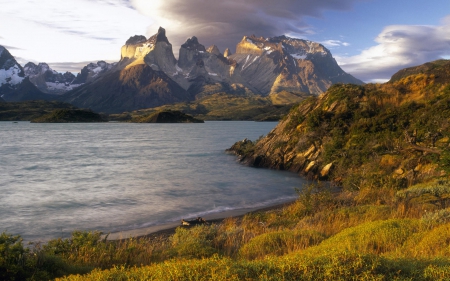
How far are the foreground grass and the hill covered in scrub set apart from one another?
10.0 metres

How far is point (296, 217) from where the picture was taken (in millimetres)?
18047

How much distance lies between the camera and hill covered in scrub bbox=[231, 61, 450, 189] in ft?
91.4

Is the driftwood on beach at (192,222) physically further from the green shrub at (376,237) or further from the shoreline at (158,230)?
the green shrub at (376,237)

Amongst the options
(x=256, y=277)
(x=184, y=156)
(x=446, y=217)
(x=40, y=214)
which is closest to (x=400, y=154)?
(x=446, y=217)

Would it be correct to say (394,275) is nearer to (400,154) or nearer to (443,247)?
(443,247)

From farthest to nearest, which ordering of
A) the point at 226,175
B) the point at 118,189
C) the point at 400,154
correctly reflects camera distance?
1. the point at 226,175
2. the point at 118,189
3. the point at 400,154

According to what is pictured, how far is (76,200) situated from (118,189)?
17.1ft

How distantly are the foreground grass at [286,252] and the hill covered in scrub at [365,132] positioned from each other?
10.0m

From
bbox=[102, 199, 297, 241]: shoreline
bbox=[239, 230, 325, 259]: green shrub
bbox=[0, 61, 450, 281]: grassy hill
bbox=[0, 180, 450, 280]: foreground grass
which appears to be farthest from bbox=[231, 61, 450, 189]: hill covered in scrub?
bbox=[239, 230, 325, 259]: green shrub

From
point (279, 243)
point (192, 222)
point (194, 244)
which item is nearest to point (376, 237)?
point (279, 243)

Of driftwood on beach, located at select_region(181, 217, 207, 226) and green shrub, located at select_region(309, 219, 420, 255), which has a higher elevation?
green shrub, located at select_region(309, 219, 420, 255)

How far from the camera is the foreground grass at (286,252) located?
6.19 metres

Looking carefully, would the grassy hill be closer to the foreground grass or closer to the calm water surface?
the foreground grass

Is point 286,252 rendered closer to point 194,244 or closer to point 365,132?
point 194,244
